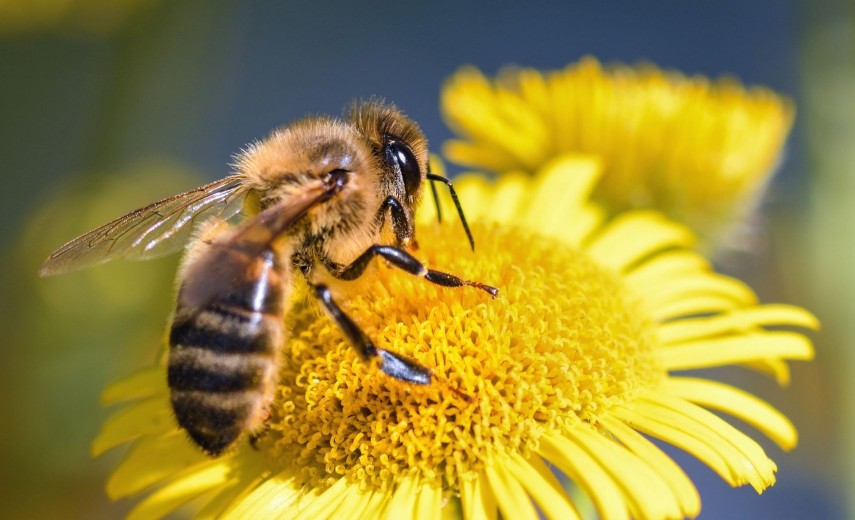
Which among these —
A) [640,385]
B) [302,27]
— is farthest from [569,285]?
[302,27]

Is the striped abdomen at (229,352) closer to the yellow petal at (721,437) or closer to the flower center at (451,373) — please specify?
the flower center at (451,373)

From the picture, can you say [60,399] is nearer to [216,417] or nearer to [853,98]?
[216,417]

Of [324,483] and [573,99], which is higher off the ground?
[573,99]

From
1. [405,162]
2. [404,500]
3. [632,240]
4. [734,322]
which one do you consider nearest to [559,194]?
[632,240]

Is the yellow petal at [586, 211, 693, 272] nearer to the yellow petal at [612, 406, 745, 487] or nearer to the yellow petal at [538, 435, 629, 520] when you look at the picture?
the yellow petal at [612, 406, 745, 487]

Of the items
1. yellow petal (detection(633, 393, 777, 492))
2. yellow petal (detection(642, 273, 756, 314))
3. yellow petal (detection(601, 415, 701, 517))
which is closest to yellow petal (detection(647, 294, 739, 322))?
yellow petal (detection(642, 273, 756, 314))

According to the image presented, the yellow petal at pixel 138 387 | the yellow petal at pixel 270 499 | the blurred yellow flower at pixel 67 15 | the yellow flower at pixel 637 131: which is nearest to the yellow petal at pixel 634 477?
the yellow petal at pixel 270 499
